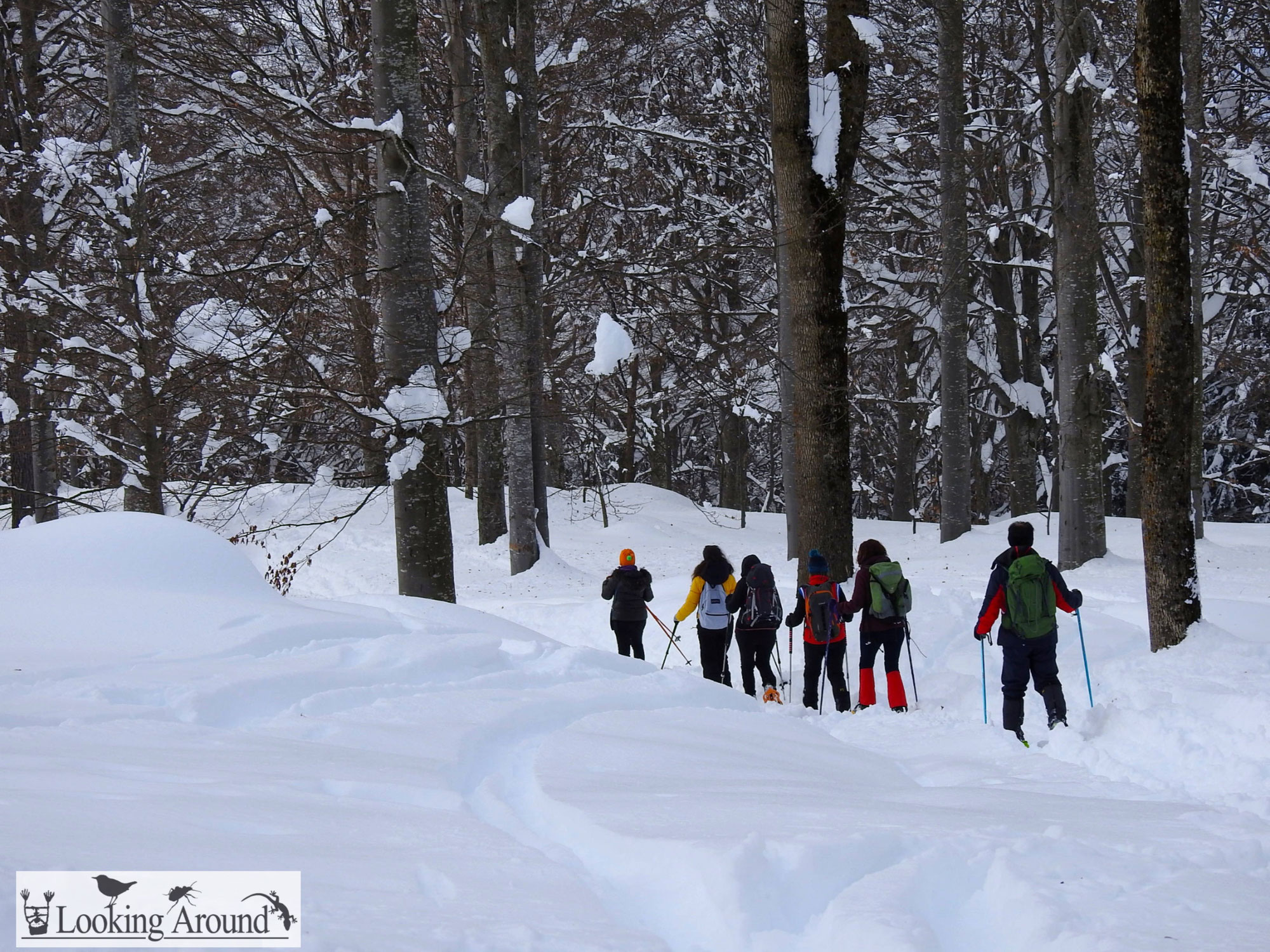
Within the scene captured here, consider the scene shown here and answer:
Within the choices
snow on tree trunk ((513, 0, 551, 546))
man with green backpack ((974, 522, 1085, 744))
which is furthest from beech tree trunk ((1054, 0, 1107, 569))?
snow on tree trunk ((513, 0, 551, 546))

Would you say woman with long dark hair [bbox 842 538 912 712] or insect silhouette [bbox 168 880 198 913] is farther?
woman with long dark hair [bbox 842 538 912 712]

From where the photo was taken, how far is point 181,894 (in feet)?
8.08

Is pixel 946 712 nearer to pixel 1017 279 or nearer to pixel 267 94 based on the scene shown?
pixel 267 94

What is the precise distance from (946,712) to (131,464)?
32.1ft

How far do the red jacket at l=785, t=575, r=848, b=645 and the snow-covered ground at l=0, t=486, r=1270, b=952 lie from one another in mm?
741

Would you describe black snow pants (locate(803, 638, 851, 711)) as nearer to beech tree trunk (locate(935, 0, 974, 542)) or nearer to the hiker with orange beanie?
the hiker with orange beanie

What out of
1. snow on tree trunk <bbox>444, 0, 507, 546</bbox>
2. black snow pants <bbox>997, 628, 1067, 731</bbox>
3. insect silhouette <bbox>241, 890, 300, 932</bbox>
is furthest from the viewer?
snow on tree trunk <bbox>444, 0, 507, 546</bbox>

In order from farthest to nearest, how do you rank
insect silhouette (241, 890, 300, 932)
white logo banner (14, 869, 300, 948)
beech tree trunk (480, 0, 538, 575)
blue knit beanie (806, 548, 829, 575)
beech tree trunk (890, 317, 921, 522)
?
beech tree trunk (890, 317, 921, 522)
beech tree trunk (480, 0, 538, 575)
blue knit beanie (806, 548, 829, 575)
insect silhouette (241, 890, 300, 932)
white logo banner (14, 869, 300, 948)

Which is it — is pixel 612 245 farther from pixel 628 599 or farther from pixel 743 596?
pixel 743 596

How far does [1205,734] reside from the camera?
20.8 feet

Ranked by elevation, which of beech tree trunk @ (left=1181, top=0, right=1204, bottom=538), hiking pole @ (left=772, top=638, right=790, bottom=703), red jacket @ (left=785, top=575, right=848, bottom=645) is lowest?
hiking pole @ (left=772, top=638, right=790, bottom=703)

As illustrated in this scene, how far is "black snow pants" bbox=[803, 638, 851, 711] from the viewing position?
29.8ft

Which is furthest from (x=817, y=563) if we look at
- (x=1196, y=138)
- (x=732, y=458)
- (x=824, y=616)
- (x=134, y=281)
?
(x=732, y=458)

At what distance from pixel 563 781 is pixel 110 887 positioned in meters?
1.87
